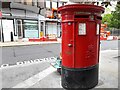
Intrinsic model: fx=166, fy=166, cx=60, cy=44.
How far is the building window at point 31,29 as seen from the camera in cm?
2280

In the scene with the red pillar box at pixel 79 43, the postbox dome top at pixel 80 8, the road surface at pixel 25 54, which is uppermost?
the postbox dome top at pixel 80 8

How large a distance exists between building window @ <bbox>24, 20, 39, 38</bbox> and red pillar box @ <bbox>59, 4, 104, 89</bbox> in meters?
19.2

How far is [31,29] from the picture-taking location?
23.4 meters

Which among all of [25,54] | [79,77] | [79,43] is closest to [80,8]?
[79,43]

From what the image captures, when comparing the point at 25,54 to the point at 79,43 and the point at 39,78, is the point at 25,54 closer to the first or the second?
the point at 39,78

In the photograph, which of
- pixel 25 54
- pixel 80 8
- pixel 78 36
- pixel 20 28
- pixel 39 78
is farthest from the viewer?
pixel 20 28

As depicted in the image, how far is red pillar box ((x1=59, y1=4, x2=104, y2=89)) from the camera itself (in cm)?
400

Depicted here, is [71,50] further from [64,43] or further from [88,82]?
[88,82]

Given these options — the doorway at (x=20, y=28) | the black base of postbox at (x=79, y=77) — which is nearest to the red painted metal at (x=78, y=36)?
the black base of postbox at (x=79, y=77)

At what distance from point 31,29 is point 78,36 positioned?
65.4 feet

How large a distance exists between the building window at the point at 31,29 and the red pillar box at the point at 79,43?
19.2 metres

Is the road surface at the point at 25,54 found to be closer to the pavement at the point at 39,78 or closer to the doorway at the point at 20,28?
the pavement at the point at 39,78

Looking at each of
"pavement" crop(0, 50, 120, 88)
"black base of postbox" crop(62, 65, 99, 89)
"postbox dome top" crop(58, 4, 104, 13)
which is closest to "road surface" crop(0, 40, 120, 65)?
"pavement" crop(0, 50, 120, 88)

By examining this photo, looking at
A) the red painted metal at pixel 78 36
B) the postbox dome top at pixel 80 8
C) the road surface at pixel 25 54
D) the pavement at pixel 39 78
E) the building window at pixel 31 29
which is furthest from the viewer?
the building window at pixel 31 29
